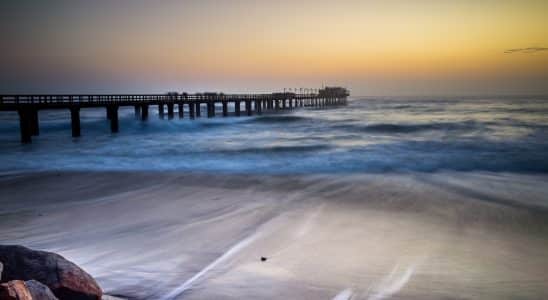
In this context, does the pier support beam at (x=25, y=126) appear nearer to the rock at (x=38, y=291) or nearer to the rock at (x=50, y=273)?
the rock at (x=50, y=273)

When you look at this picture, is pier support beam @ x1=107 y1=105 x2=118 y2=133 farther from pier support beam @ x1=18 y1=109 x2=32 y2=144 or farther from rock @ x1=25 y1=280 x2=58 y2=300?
rock @ x1=25 y1=280 x2=58 y2=300

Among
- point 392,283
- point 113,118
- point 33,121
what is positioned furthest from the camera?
point 113,118

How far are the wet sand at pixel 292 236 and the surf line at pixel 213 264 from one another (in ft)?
0.06

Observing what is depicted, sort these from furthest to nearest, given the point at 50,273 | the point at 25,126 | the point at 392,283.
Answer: the point at 25,126, the point at 392,283, the point at 50,273

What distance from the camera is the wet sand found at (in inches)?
166

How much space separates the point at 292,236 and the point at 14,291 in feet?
13.3

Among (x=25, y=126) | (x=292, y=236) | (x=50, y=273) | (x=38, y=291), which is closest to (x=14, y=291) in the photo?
(x=38, y=291)

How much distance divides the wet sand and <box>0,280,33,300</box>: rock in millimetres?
1492

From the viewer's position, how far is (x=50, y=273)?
314 centimetres

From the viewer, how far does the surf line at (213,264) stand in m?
3.98

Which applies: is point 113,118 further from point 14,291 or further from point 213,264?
point 14,291

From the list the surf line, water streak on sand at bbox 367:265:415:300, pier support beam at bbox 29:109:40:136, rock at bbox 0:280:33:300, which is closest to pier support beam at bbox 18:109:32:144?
pier support beam at bbox 29:109:40:136

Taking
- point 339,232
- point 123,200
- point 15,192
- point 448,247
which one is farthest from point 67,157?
point 448,247

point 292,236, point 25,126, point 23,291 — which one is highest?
point 25,126
